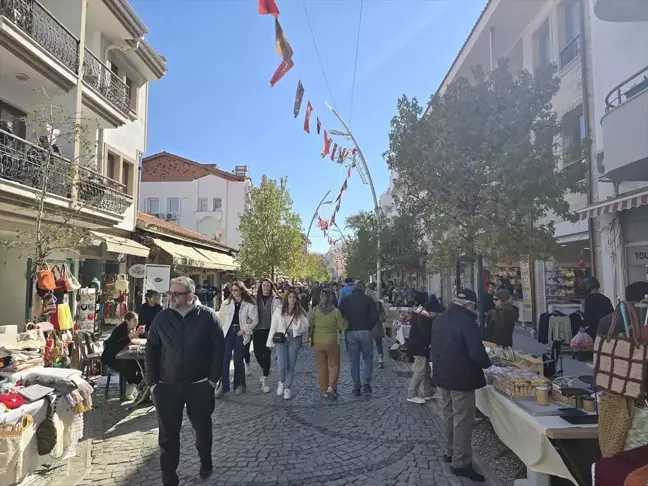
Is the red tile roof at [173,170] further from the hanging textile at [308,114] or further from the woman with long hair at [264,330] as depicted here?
the woman with long hair at [264,330]

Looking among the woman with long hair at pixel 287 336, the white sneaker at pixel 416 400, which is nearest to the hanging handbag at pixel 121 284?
the woman with long hair at pixel 287 336

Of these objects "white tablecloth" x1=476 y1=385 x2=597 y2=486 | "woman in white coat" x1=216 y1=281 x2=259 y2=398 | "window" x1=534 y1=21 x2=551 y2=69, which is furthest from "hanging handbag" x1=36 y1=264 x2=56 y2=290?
"window" x1=534 y1=21 x2=551 y2=69

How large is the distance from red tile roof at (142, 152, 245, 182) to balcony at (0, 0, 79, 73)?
29.3 meters

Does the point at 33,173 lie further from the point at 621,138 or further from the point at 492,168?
the point at 621,138

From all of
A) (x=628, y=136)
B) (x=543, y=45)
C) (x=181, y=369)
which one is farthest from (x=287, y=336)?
(x=543, y=45)

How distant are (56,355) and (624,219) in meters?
11.1

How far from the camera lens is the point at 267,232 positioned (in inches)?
1005

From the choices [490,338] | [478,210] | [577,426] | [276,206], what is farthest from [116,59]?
[577,426]

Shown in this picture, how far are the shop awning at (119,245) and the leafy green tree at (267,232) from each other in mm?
9078

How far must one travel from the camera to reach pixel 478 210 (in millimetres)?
7555

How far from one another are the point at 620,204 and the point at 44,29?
13432 millimetres

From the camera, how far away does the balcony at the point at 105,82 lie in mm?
13418

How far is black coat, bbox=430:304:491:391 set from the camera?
175 inches

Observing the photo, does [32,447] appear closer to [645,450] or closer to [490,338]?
[645,450]
